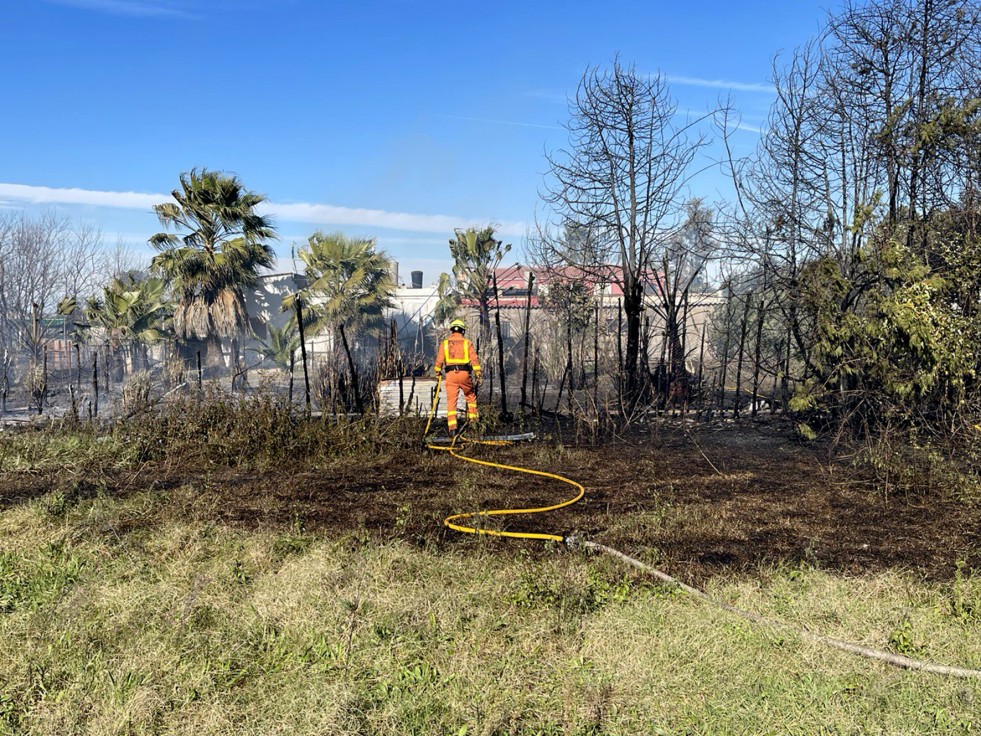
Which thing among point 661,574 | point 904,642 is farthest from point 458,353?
point 904,642

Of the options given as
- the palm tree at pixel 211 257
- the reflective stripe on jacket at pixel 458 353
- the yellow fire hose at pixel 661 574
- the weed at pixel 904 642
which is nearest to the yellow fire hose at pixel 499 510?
the yellow fire hose at pixel 661 574

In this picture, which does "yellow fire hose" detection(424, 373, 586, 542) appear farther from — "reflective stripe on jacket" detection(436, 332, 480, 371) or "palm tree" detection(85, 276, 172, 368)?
"palm tree" detection(85, 276, 172, 368)

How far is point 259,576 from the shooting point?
4953mm

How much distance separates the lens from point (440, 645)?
13.1 feet

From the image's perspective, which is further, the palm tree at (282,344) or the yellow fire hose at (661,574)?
the palm tree at (282,344)

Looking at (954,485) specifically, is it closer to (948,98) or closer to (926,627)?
(926,627)

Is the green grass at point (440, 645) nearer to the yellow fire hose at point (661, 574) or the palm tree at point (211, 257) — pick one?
the yellow fire hose at point (661, 574)

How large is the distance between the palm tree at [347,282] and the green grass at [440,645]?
72.3ft

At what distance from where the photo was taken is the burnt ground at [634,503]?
5.56 meters

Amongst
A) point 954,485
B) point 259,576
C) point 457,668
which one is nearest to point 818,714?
point 457,668

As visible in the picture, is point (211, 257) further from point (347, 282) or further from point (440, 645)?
point (440, 645)

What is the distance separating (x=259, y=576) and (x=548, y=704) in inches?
93.3

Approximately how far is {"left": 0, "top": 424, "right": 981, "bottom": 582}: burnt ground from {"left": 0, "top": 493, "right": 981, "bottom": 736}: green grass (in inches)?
21.3

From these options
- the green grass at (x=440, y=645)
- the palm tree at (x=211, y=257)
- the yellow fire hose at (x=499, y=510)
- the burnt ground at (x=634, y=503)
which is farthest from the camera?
the palm tree at (x=211, y=257)
